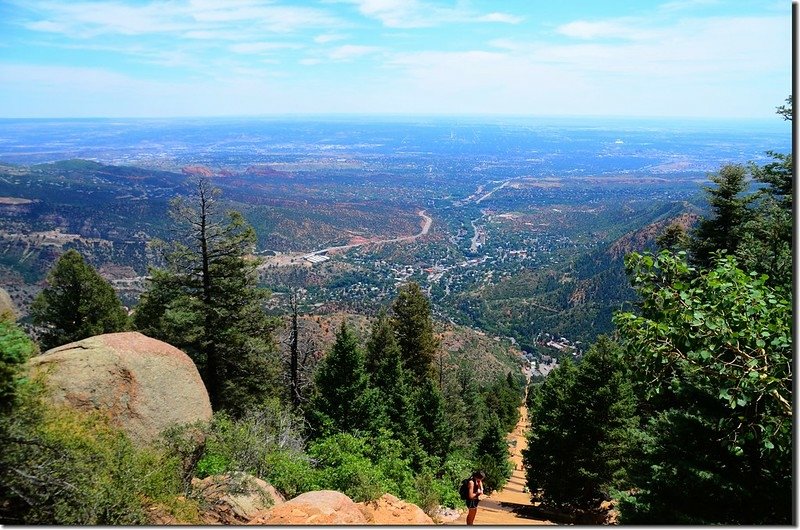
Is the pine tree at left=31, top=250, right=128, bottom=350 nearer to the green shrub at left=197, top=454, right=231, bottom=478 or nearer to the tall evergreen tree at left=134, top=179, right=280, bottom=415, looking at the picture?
the tall evergreen tree at left=134, top=179, right=280, bottom=415

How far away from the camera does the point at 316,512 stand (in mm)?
7480

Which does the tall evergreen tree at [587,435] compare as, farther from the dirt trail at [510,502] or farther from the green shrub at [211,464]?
the green shrub at [211,464]

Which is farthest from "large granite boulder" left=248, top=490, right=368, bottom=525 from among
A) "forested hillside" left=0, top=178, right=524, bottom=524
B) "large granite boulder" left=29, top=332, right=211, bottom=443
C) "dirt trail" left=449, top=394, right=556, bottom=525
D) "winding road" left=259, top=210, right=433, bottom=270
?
"winding road" left=259, top=210, right=433, bottom=270

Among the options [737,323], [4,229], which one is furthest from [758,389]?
[4,229]

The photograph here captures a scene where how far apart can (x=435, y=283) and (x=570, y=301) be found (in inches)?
1511

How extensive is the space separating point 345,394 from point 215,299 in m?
5.20

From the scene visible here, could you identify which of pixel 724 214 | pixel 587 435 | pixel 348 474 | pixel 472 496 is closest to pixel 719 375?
pixel 472 496

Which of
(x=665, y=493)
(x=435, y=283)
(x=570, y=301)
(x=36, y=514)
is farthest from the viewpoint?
(x=435, y=283)

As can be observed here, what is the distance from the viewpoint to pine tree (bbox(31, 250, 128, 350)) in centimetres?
1825

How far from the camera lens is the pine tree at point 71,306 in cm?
1825

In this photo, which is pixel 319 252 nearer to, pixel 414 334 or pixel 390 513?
pixel 414 334

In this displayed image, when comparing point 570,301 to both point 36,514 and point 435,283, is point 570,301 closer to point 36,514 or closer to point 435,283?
point 435,283

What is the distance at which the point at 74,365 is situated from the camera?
8.29 m

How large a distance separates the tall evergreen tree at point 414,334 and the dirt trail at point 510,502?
6053 mm
